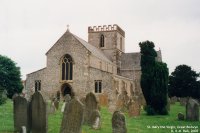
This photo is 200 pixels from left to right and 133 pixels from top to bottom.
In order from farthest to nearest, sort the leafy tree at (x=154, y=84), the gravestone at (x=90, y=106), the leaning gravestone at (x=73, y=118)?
the leafy tree at (x=154, y=84) < the gravestone at (x=90, y=106) < the leaning gravestone at (x=73, y=118)

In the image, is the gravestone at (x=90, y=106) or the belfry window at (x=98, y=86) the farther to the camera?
the belfry window at (x=98, y=86)

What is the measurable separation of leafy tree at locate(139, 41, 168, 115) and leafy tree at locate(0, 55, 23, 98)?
21411mm

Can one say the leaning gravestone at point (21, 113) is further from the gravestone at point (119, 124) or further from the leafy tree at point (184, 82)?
the leafy tree at point (184, 82)

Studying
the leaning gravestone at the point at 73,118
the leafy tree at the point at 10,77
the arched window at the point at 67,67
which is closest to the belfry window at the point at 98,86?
the arched window at the point at 67,67

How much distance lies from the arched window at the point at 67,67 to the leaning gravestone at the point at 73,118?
3172 cm

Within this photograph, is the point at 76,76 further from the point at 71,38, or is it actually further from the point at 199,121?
the point at 199,121

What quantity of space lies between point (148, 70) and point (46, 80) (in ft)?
58.4

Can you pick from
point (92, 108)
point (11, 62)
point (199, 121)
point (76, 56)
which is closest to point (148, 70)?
point (199, 121)

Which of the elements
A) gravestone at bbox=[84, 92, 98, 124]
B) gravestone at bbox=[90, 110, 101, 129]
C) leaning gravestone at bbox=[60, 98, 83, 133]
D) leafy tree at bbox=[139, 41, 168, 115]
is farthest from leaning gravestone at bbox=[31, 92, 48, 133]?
leafy tree at bbox=[139, 41, 168, 115]

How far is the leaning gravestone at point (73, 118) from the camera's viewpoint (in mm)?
11742

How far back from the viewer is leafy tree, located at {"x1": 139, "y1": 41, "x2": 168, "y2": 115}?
2780cm

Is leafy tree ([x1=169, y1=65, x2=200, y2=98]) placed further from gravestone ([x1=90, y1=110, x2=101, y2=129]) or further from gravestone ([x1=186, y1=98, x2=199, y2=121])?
gravestone ([x1=90, y1=110, x2=101, y2=129])

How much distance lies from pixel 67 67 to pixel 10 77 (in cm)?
821

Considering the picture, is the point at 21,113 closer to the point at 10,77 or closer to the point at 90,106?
the point at 90,106
